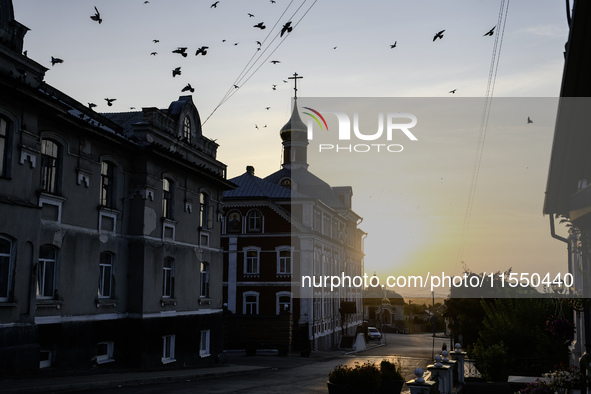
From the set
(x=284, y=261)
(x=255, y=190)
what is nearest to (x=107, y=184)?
(x=284, y=261)

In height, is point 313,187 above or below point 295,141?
below

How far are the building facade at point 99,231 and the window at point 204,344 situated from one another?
0.10 m

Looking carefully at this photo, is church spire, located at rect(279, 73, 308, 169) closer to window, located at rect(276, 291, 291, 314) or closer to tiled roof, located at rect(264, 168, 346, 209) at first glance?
tiled roof, located at rect(264, 168, 346, 209)

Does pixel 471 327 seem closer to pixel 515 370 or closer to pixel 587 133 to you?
pixel 515 370

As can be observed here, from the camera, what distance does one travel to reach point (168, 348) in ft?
86.1

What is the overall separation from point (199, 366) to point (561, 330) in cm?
1833

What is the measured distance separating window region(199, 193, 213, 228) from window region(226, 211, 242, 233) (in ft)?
57.5

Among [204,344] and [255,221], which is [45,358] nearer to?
[204,344]

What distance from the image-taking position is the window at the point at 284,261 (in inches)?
1875

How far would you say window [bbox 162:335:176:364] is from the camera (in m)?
25.7

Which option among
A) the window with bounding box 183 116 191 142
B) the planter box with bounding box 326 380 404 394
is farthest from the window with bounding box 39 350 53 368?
the window with bounding box 183 116 191 142

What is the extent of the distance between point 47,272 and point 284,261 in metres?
29.7

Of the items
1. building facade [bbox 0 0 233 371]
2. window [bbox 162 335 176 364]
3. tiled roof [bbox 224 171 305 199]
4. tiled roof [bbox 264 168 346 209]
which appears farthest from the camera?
tiled roof [bbox 264 168 346 209]

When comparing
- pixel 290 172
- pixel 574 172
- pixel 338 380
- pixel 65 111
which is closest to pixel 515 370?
pixel 338 380
